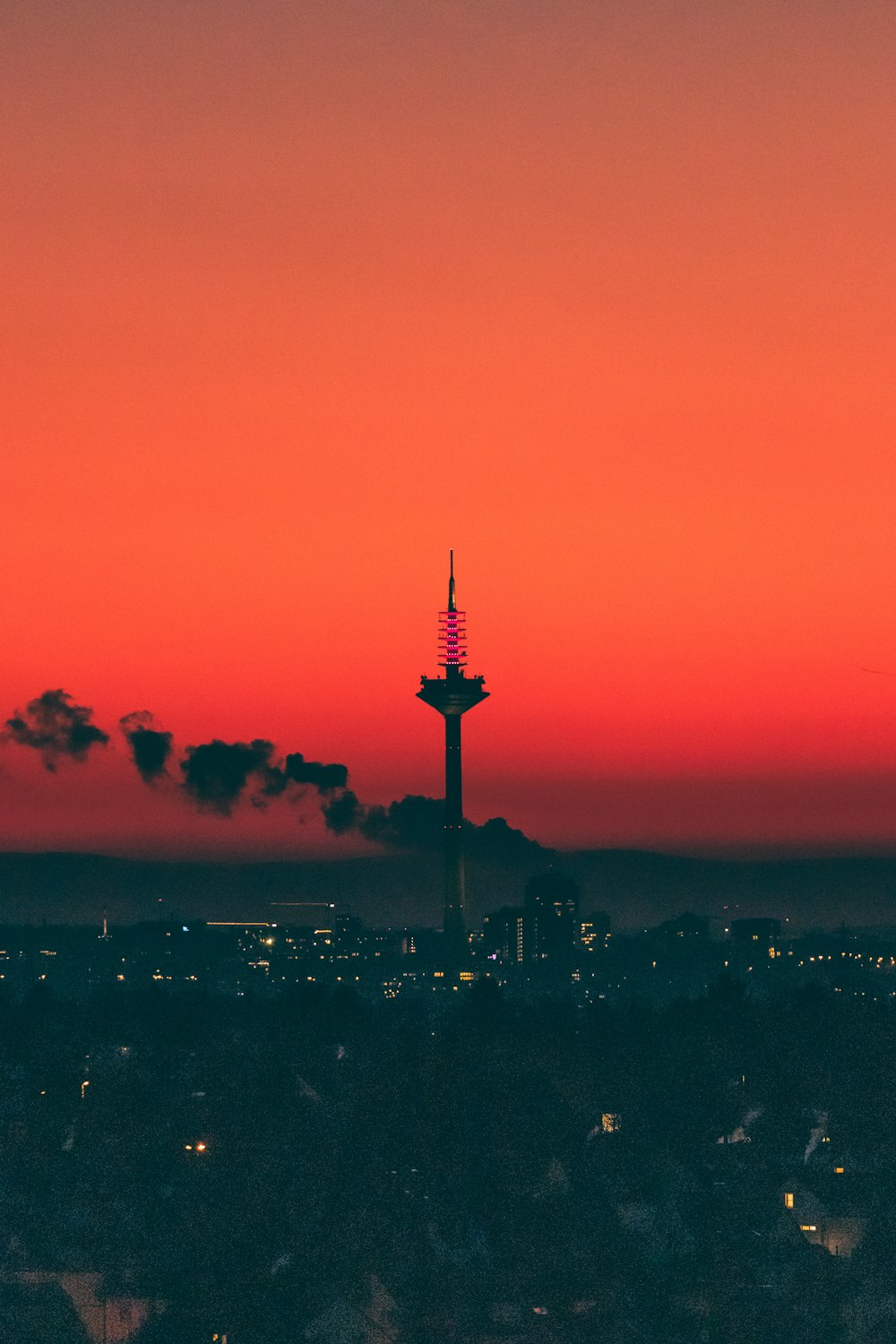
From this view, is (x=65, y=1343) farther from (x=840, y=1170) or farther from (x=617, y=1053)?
(x=617, y=1053)

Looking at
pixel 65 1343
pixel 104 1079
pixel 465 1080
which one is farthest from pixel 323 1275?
pixel 104 1079

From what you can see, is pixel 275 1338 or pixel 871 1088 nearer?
pixel 275 1338

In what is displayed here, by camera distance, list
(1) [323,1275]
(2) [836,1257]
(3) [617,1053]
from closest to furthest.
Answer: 1. (1) [323,1275]
2. (2) [836,1257]
3. (3) [617,1053]

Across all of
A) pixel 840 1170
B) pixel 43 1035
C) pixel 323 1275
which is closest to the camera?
pixel 323 1275

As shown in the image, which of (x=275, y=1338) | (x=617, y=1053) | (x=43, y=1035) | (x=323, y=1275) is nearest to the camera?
(x=275, y=1338)

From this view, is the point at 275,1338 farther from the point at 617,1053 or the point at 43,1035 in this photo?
the point at 43,1035

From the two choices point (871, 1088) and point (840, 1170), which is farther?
point (871, 1088)

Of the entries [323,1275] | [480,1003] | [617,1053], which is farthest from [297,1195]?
[480,1003]

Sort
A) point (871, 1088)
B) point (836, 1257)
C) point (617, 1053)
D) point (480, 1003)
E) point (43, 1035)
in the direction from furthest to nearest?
point (480, 1003)
point (43, 1035)
point (617, 1053)
point (871, 1088)
point (836, 1257)

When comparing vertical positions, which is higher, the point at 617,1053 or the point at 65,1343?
the point at 617,1053
